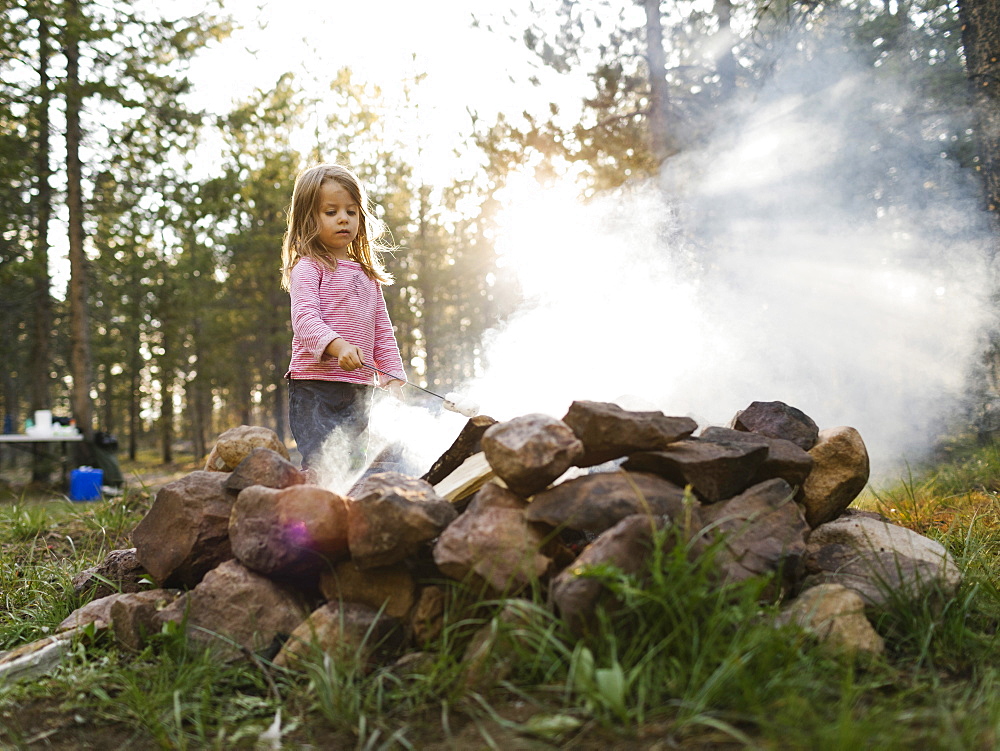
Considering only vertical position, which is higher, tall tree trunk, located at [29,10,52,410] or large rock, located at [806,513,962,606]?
tall tree trunk, located at [29,10,52,410]

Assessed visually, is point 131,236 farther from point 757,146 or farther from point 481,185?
point 757,146

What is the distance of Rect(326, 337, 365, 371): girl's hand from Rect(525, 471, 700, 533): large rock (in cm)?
119

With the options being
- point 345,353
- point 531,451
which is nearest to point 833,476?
point 531,451

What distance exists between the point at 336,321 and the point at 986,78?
4.84 meters

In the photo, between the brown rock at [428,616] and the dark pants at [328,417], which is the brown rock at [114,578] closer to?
the dark pants at [328,417]

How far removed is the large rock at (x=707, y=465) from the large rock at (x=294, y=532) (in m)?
0.97

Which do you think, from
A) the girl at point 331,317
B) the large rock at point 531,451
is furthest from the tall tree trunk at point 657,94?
the large rock at point 531,451

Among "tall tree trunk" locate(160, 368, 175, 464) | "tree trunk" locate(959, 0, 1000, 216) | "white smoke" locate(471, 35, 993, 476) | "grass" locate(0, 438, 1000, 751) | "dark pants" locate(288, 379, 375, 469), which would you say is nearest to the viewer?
"grass" locate(0, 438, 1000, 751)

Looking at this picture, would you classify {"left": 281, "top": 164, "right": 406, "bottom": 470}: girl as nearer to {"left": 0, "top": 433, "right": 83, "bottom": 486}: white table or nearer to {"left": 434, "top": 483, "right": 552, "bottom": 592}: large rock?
{"left": 434, "top": 483, "right": 552, "bottom": 592}: large rock

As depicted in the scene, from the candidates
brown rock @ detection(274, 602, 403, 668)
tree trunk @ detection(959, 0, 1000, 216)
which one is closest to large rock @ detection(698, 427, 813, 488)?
brown rock @ detection(274, 602, 403, 668)

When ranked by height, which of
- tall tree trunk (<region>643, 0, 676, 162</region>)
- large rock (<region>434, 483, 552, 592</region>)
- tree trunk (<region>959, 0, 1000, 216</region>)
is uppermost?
tall tree trunk (<region>643, 0, 676, 162</region>)

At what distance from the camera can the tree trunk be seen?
4.63 meters

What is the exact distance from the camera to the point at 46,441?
30.3ft

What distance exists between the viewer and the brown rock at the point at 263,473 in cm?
238
